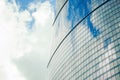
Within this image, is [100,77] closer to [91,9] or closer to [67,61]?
[67,61]

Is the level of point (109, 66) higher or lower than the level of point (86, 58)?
lower

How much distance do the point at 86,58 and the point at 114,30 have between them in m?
9.85

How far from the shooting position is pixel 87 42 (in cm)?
6944

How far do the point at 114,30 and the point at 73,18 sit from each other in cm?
2511

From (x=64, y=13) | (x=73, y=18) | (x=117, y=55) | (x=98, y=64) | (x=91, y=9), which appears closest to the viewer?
(x=117, y=55)

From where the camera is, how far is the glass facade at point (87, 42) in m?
58.4

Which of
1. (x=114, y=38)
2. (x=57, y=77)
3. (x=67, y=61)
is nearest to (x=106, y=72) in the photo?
(x=114, y=38)

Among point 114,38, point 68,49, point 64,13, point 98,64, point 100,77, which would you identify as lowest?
point 100,77

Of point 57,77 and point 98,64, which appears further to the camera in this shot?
point 57,77

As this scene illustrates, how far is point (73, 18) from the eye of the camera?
280ft

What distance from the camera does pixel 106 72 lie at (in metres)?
56.1

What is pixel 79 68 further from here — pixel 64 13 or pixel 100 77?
pixel 64 13

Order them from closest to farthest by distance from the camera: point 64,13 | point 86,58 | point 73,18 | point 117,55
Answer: point 117,55, point 86,58, point 73,18, point 64,13

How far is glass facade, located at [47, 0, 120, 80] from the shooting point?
58.4 meters
